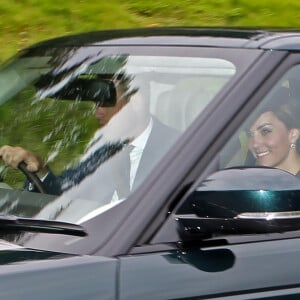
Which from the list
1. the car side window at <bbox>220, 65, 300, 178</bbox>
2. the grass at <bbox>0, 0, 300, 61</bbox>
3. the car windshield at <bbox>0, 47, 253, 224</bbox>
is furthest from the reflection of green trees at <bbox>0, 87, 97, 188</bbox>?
the grass at <bbox>0, 0, 300, 61</bbox>

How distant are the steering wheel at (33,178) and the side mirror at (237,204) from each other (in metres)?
0.58

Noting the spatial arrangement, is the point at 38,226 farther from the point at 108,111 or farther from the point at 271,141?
the point at 271,141

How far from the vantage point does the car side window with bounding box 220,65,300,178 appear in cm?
316

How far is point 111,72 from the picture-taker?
3.54m

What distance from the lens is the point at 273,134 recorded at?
340cm

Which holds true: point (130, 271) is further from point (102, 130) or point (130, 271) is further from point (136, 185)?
point (102, 130)

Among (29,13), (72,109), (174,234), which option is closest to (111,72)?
(72,109)

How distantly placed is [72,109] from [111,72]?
19cm

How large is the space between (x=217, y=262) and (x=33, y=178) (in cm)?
82

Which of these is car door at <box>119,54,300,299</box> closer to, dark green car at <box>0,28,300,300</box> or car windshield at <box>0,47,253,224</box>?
dark green car at <box>0,28,300,300</box>

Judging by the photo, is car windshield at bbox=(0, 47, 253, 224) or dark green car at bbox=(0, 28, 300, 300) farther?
car windshield at bbox=(0, 47, 253, 224)

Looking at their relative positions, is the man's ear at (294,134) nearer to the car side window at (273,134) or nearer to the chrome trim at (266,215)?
the car side window at (273,134)

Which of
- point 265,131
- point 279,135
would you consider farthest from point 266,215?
point 279,135

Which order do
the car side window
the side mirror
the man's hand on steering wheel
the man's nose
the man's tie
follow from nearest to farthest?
1. the side mirror
2. the man's tie
3. the car side window
4. the man's nose
5. the man's hand on steering wheel
